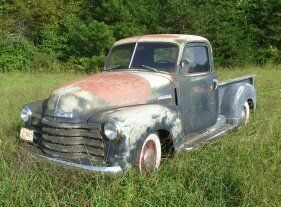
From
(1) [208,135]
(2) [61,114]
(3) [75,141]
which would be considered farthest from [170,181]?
(1) [208,135]

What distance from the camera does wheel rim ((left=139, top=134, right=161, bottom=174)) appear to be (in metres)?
4.24

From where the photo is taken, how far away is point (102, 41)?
18.4 metres

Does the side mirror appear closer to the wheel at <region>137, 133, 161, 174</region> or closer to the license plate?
the wheel at <region>137, 133, 161, 174</region>

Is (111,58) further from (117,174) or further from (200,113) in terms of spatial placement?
(117,174)

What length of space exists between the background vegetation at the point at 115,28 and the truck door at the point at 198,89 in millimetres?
12313

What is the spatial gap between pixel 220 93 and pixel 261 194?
3.00m

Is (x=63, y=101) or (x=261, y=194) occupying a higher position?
(x=63, y=101)

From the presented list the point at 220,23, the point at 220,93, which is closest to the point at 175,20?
the point at 220,23

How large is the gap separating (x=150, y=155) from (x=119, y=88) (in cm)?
86

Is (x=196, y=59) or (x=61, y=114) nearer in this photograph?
(x=61, y=114)

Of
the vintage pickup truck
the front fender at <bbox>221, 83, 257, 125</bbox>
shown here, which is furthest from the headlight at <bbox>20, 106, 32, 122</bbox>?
the front fender at <bbox>221, 83, 257, 125</bbox>

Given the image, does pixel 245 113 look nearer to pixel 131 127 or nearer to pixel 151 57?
pixel 151 57

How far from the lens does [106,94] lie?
4492 millimetres

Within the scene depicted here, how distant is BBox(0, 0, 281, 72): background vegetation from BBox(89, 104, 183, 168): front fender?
1382 centimetres
